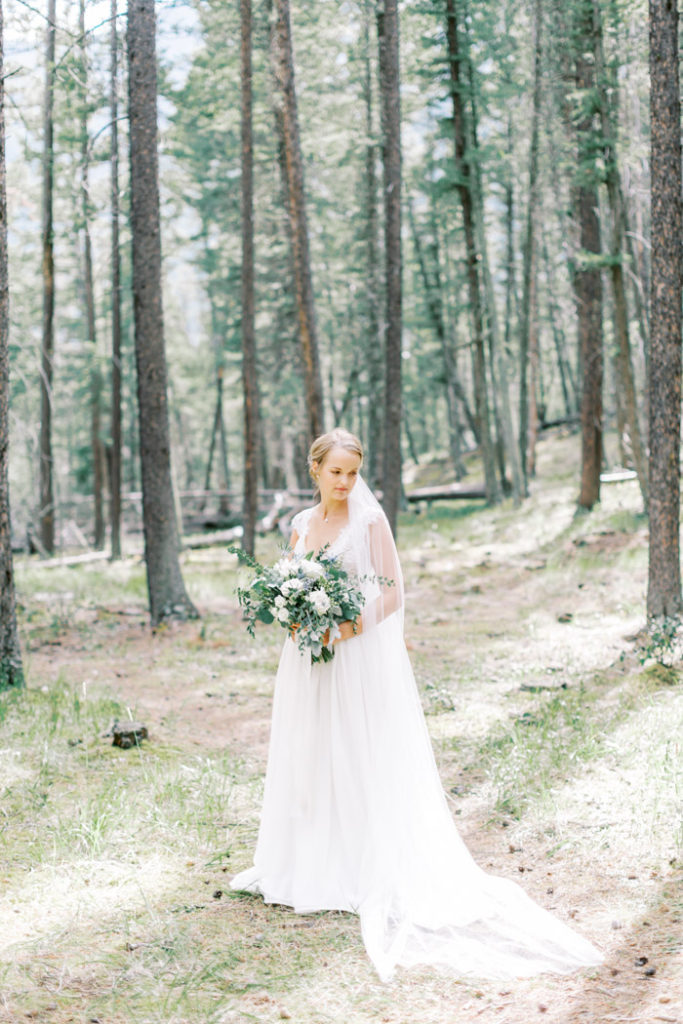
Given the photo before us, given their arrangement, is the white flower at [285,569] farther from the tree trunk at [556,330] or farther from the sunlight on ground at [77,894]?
the tree trunk at [556,330]

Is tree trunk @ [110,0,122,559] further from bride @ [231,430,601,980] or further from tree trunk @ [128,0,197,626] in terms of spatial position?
bride @ [231,430,601,980]

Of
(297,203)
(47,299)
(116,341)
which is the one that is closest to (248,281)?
(297,203)

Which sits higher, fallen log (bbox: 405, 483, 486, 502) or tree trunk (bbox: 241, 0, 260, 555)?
tree trunk (bbox: 241, 0, 260, 555)

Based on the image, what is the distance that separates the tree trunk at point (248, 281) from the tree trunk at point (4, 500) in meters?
9.43

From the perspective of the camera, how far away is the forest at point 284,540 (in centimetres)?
441

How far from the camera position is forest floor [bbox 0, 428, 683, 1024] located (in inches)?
153

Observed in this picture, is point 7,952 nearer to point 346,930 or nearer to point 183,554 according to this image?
point 346,930

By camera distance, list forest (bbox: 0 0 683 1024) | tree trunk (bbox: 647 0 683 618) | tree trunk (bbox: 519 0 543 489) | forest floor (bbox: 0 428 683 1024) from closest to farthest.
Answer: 1. forest floor (bbox: 0 428 683 1024)
2. forest (bbox: 0 0 683 1024)
3. tree trunk (bbox: 647 0 683 618)
4. tree trunk (bbox: 519 0 543 489)

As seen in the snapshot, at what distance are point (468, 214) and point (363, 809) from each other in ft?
66.0

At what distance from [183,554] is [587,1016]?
62.8ft

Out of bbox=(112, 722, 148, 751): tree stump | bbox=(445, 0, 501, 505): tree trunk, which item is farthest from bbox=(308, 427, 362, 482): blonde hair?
bbox=(445, 0, 501, 505): tree trunk

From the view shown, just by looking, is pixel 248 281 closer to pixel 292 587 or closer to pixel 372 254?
pixel 372 254

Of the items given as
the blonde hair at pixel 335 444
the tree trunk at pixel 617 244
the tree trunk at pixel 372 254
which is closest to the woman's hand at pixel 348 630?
the blonde hair at pixel 335 444

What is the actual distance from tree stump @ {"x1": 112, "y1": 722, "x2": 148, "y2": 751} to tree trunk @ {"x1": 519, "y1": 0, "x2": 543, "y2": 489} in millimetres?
16275
